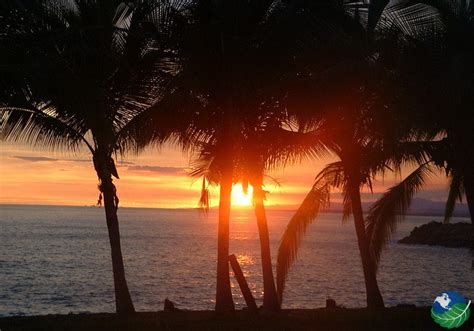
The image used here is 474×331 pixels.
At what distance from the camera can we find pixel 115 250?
1449 centimetres

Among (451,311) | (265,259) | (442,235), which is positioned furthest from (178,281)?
(442,235)

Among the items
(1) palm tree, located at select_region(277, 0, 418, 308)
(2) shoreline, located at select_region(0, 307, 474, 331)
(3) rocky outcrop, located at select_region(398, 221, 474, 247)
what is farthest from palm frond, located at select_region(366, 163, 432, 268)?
(3) rocky outcrop, located at select_region(398, 221, 474, 247)

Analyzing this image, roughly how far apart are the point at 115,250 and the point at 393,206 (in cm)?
807

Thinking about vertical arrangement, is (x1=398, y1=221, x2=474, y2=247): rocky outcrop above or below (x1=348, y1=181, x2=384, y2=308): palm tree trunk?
below

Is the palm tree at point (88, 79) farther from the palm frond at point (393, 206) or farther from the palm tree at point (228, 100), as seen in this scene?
the palm frond at point (393, 206)

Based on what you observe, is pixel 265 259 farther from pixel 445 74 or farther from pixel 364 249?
pixel 445 74

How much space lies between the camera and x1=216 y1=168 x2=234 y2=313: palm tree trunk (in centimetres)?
1460

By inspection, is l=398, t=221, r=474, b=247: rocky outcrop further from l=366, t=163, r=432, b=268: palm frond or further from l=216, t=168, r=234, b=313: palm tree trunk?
l=216, t=168, r=234, b=313: palm tree trunk

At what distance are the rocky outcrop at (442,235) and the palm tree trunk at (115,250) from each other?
95.7 m

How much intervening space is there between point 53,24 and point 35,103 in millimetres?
2177

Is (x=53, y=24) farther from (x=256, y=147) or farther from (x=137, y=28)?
(x=256, y=147)

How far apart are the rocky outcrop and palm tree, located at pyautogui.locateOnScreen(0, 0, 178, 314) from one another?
315 ft

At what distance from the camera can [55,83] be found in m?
13.1

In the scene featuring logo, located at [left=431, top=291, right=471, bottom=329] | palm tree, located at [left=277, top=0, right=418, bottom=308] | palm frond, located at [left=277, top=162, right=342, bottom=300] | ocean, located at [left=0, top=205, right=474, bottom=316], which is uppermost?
palm tree, located at [left=277, top=0, right=418, bottom=308]
